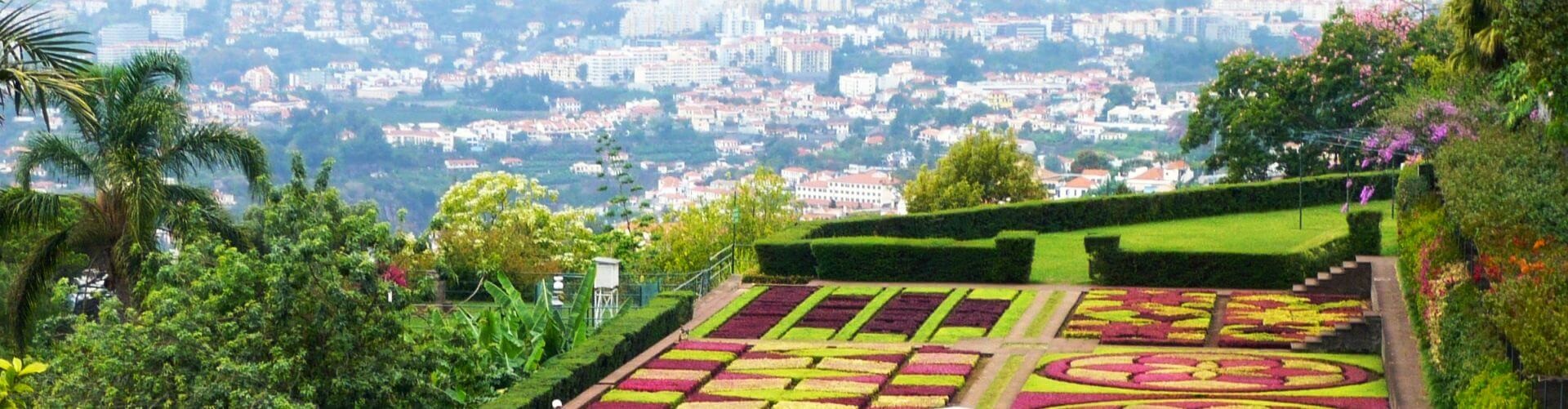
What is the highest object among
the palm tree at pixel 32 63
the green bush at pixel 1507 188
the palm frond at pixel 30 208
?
the palm tree at pixel 32 63

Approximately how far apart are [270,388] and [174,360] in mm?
1177

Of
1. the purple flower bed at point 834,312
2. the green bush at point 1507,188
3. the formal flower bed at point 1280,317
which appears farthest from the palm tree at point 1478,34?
the purple flower bed at point 834,312

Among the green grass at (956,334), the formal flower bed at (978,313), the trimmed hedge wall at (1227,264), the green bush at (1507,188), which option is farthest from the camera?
the trimmed hedge wall at (1227,264)

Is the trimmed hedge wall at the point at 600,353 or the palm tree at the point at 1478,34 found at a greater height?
the palm tree at the point at 1478,34

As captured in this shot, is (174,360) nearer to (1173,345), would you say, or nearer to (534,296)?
(1173,345)

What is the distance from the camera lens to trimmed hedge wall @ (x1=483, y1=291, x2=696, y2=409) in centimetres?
2683

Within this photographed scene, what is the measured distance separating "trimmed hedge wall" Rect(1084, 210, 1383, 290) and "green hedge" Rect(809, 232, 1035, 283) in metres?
1.59

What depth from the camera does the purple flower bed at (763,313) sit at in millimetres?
35969

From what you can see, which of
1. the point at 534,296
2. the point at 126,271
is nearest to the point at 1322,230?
the point at 534,296

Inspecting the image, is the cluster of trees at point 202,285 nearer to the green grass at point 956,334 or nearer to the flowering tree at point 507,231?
the green grass at point 956,334

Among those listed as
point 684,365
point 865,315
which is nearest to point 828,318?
point 865,315

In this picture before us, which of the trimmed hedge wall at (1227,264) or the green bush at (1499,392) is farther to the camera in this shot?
the trimmed hedge wall at (1227,264)

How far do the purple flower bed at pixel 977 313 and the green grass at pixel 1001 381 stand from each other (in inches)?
152

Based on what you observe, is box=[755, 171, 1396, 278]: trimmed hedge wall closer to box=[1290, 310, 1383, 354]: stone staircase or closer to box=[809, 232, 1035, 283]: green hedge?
box=[809, 232, 1035, 283]: green hedge
